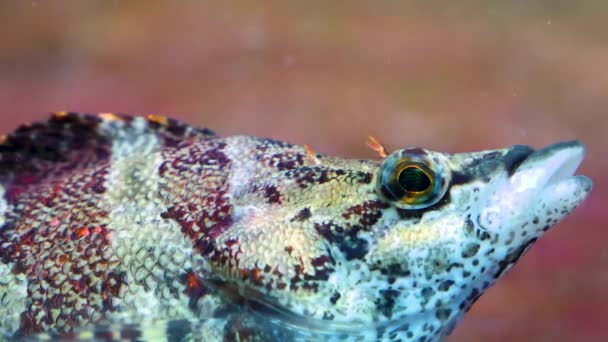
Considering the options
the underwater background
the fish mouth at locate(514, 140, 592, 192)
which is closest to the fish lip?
the fish mouth at locate(514, 140, 592, 192)

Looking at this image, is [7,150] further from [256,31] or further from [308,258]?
[256,31]

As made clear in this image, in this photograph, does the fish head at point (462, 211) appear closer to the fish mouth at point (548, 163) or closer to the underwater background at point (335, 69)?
the fish mouth at point (548, 163)

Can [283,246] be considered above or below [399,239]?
below

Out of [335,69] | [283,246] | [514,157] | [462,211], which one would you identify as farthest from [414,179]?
[335,69]

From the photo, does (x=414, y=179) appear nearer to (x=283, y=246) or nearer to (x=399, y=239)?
(x=399, y=239)

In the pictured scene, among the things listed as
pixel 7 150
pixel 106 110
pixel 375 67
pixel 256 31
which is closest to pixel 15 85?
pixel 106 110

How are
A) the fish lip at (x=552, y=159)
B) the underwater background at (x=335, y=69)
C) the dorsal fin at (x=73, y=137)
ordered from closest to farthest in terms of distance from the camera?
the fish lip at (x=552, y=159), the dorsal fin at (x=73, y=137), the underwater background at (x=335, y=69)

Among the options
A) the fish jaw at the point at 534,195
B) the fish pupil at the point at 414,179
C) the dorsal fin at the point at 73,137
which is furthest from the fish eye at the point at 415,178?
the dorsal fin at the point at 73,137
